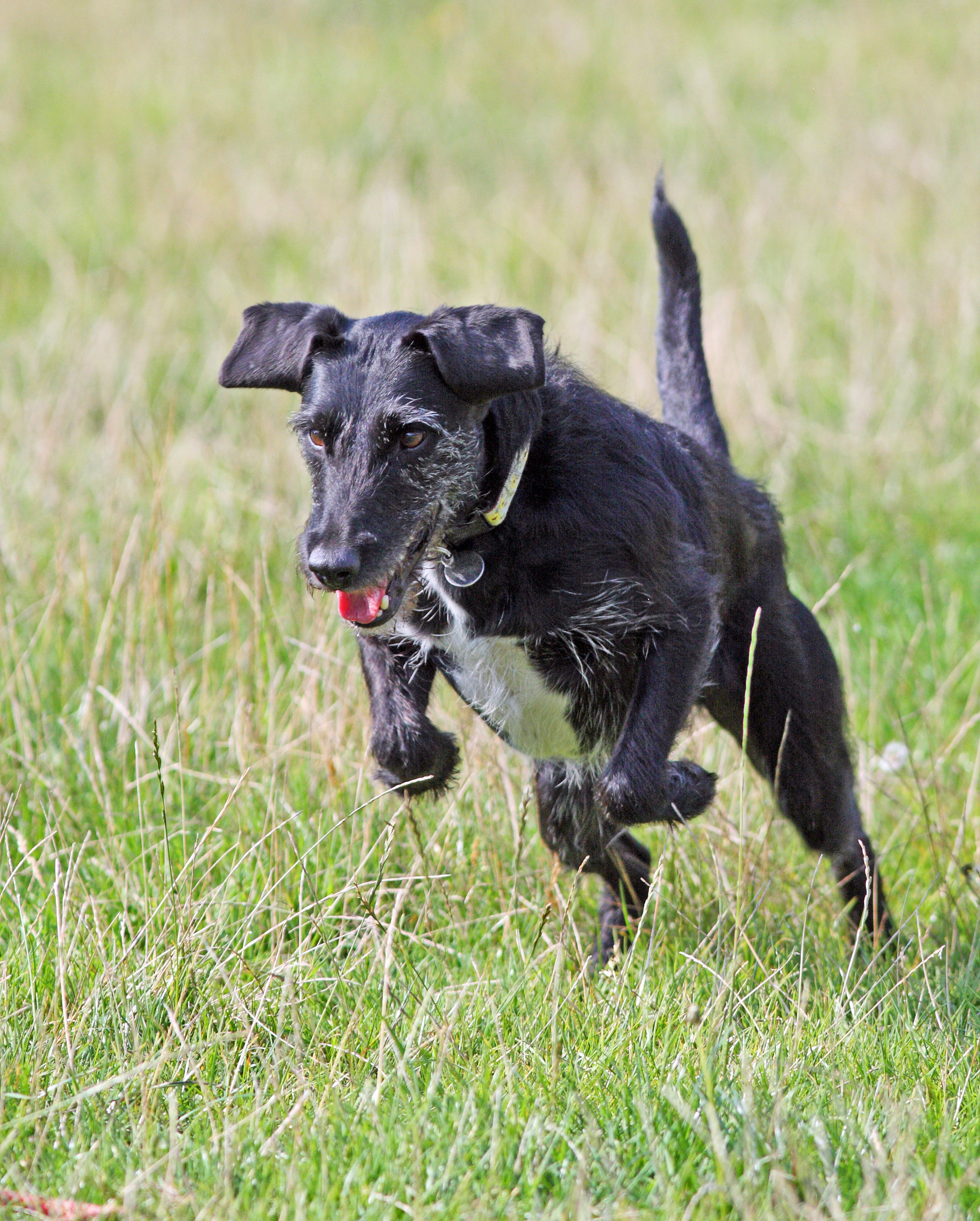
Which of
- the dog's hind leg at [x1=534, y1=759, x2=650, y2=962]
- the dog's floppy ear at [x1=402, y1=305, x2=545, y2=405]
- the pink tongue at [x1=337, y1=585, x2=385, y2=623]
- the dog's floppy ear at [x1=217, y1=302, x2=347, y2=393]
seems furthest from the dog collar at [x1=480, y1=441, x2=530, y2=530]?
the dog's hind leg at [x1=534, y1=759, x2=650, y2=962]

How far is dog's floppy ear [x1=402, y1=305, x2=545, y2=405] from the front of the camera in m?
2.80

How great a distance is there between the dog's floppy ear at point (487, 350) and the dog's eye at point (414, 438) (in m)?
0.11

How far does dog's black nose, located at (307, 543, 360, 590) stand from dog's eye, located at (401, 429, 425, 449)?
27 cm

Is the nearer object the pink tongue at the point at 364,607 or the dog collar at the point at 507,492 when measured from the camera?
the pink tongue at the point at 364,607

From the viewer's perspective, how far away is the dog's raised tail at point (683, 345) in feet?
12.7

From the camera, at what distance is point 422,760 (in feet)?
10.9

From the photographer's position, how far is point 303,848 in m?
3.70

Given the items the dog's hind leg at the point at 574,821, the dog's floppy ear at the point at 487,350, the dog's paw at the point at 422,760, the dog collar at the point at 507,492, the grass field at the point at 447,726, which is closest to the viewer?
the grass field at the point at 447,726

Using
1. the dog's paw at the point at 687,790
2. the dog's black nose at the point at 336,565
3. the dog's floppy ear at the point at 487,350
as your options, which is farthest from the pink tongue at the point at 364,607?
the dog's paw at the point at 687,790

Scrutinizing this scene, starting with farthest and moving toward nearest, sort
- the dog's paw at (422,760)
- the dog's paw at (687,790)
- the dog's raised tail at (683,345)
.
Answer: the dog's raised tail at (683,345)
the dog's paw at (422,760)
the dog's paw at (687,790)

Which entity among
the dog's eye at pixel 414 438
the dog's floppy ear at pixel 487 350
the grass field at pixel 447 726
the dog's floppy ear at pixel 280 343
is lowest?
the grass field at pixel 447 726

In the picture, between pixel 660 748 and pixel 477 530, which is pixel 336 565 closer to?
pixel 477 530

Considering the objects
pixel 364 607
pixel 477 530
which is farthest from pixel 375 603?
pixel 477 530

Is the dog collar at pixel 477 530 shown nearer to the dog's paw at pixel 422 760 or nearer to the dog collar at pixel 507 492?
the dog collar at pixel 507 492
